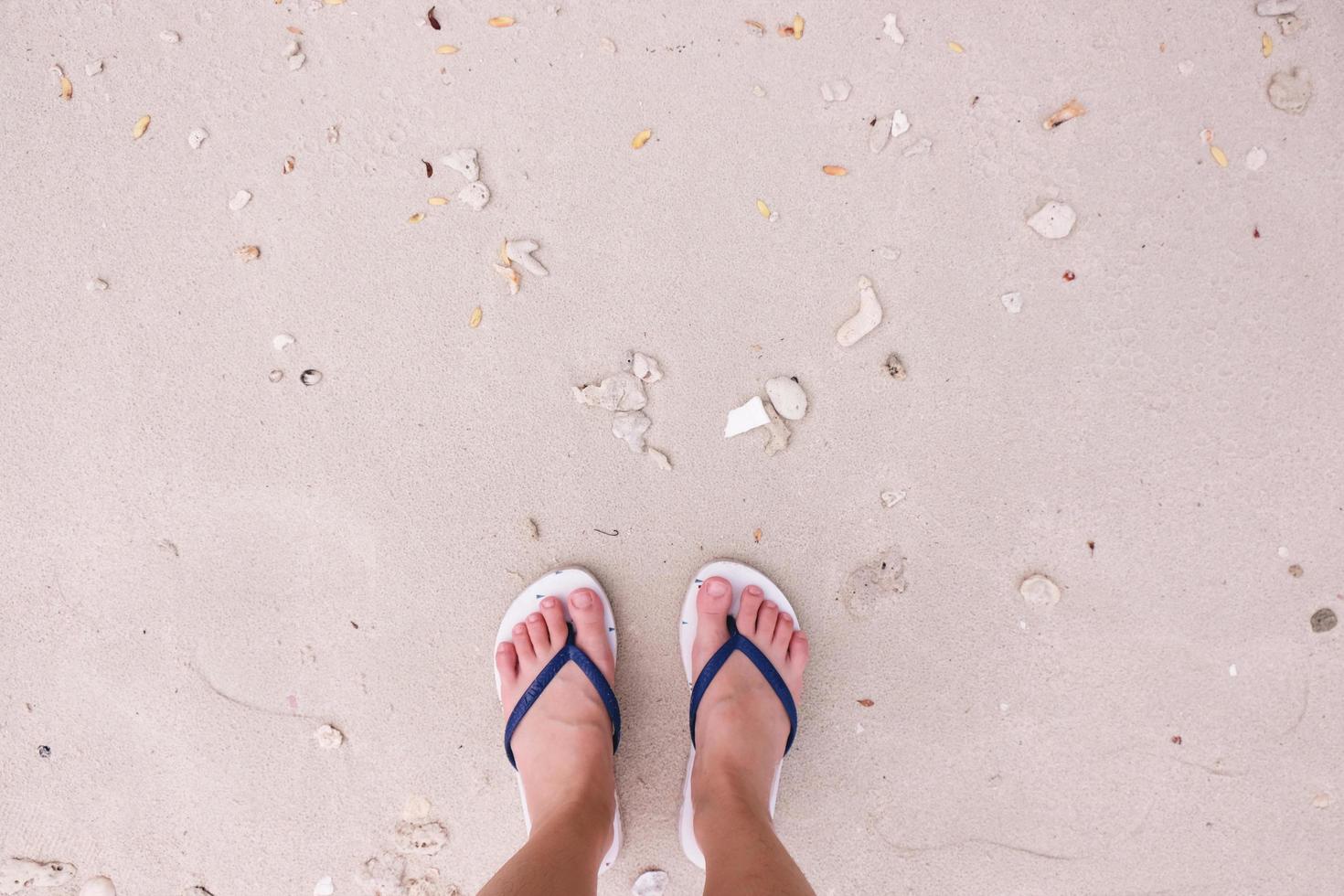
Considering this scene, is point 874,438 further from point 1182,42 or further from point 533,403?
point 1182,42

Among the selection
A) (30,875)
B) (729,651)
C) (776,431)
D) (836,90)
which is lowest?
(30,875)

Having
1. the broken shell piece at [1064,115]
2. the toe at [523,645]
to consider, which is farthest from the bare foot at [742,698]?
the broken shell piece at [1064,115]

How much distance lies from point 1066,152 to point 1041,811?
1.32 meters

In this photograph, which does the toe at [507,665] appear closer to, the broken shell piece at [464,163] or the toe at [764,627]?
the toe at [764,627]

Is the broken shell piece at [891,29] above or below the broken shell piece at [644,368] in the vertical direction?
above

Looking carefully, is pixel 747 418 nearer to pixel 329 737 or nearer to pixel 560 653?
pixel 560 653

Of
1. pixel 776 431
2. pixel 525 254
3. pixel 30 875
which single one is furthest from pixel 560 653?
pixel 30 875

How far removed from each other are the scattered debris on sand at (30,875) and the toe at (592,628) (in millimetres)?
1151

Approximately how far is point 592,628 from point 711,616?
9.5 inches

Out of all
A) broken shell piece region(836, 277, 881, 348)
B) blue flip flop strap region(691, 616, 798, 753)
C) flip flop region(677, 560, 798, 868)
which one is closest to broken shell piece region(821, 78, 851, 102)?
broken shell piece region(836, 277, 881, 348)

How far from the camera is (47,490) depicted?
59.5 inches

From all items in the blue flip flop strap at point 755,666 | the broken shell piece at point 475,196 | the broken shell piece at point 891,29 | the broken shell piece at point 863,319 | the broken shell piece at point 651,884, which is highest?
the broken shell piece at point 891,29

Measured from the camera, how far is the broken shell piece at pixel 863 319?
1461 millimetres

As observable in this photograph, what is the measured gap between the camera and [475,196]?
147 centimetres
